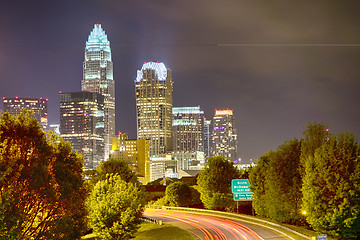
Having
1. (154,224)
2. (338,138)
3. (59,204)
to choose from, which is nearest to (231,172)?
(154,224)

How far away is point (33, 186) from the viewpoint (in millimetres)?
32500

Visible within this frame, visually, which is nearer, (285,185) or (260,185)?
(285,185)

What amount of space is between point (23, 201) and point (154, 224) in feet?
138

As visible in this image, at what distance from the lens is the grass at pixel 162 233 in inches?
2439

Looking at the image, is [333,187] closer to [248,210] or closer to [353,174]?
[353,174]

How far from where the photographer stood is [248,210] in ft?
289

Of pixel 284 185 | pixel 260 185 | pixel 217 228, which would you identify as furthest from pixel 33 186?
pixel 260 185

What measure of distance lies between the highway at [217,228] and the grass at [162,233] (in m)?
1.65

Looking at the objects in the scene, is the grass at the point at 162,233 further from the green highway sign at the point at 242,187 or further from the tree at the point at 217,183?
the tree at the point at 217,183

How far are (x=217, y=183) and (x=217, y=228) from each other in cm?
2348

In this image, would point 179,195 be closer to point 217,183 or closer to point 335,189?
point 217,183

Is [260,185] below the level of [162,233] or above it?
above

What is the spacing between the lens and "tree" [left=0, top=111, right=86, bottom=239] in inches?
1203

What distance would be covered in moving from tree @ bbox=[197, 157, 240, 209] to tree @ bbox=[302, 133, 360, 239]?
35.3 metres
